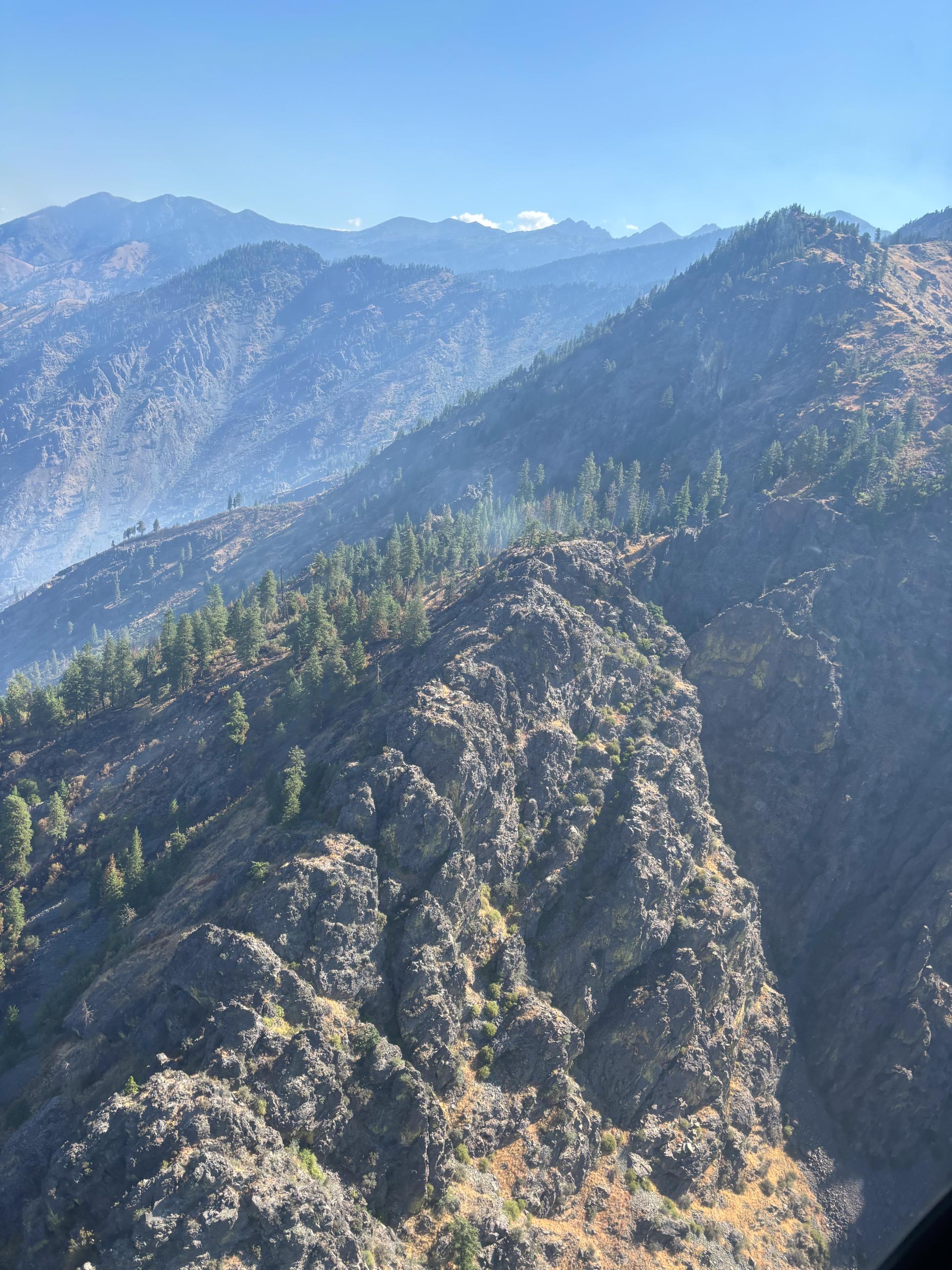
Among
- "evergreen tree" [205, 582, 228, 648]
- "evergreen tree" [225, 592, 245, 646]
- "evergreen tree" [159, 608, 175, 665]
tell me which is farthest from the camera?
"evergreen tree" [205, 582, 228, 648]

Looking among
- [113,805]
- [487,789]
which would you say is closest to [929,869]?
[487,789]

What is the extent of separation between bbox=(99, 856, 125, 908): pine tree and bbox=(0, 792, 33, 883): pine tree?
15.9 metres

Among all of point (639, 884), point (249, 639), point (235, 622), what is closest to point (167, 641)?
point (235, 622)

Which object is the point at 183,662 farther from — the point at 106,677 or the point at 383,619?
the point at 383,619

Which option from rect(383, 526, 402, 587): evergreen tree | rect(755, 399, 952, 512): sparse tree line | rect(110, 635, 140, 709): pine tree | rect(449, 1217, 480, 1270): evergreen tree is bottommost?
rect(449, 1217, 480, 1270): evergreen tree

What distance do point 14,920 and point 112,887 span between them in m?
13.7

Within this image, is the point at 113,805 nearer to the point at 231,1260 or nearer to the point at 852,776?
the point at 231,1260

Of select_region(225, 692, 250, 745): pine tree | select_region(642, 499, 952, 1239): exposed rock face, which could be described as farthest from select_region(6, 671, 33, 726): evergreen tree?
select_region(642, 499, 952, 1239): exposed rock face

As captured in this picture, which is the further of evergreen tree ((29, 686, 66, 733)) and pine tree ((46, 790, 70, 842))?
evergreen tree ((29, 686, 66, 733))

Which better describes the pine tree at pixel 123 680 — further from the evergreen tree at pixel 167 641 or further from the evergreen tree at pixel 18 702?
the evergreen tree at pixel 18 702

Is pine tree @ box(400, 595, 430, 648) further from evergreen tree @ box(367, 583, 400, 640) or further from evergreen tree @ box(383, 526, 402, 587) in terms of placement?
evergreen tree @ box(383, 526, 402, 587)

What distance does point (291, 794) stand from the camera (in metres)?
73.3

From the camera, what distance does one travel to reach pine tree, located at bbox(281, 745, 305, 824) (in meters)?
72.9

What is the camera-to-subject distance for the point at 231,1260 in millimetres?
44375
